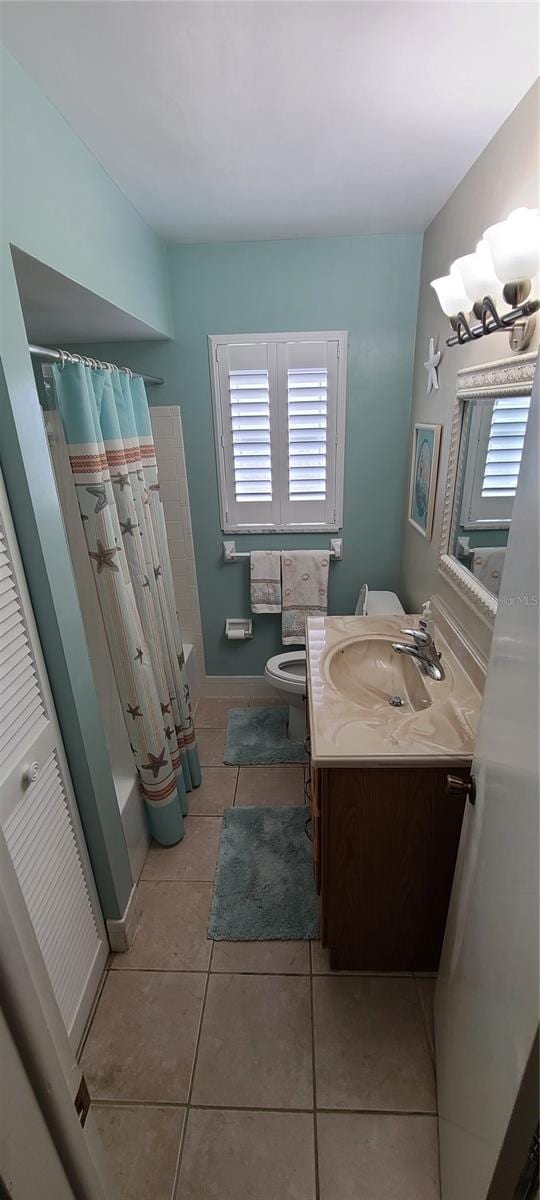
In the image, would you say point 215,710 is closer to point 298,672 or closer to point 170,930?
point 298,672

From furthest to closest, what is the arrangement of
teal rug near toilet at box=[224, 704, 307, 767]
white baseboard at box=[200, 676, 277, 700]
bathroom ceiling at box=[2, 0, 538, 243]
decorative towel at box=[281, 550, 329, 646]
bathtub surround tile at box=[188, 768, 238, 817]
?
white baseboard at box=[200, 676, 277, 700] < decorative towel at box=[281, 550, 329, 646] < teal rug near toilet at box=[224, 704, 307, 767] < bathtub surround tile at box=[188, 768, 238, 817] < bathroom ceiling at box=[2, 0, 538, 243]

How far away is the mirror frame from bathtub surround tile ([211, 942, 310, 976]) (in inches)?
49.3

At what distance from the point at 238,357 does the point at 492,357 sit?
1.36 metres

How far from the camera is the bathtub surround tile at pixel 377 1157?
114 cm

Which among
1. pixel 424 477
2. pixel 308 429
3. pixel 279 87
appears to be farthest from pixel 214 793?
pixel 279 87

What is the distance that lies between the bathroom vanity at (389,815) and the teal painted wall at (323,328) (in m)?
1.19

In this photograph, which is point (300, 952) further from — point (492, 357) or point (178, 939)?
point (492, 357)

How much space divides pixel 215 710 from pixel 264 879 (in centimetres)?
122

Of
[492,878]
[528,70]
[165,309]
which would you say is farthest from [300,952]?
[165,309]

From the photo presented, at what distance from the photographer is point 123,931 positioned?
1.63 m

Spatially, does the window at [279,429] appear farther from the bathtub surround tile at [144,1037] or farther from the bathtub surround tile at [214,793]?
the bathtub surround tile at [144,1037]

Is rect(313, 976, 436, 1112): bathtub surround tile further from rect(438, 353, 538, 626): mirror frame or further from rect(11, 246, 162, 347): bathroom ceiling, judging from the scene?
rect(11, 246, 162, 347): bathroom ceiling

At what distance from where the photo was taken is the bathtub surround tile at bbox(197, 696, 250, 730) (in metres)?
2.85

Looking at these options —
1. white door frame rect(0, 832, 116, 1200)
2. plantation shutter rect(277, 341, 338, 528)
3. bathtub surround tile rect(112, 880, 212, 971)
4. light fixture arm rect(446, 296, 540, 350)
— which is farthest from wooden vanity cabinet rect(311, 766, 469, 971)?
plantation shutter rect(277, 341, 338, 528)
